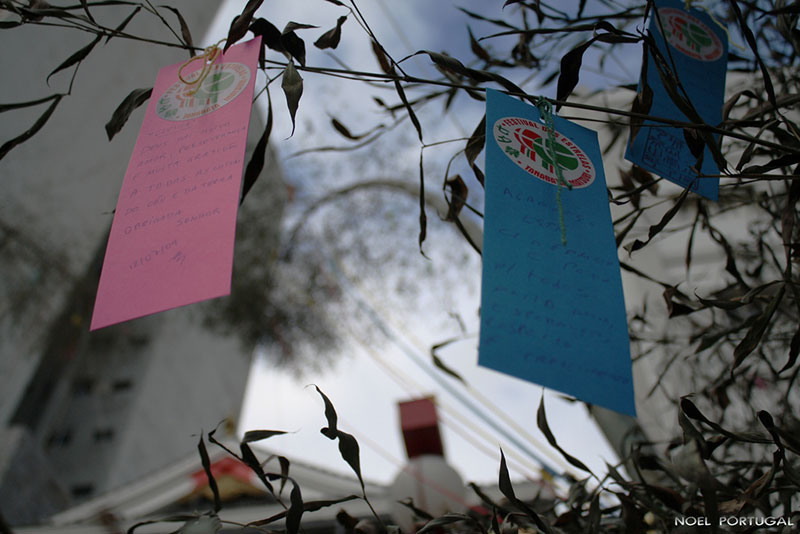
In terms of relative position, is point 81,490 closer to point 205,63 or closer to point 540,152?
point 205,63

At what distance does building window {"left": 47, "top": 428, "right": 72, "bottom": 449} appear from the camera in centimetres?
651

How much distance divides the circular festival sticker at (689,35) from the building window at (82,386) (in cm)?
758

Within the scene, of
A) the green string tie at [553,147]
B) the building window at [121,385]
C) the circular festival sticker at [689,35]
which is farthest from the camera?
the building window at [121,385]

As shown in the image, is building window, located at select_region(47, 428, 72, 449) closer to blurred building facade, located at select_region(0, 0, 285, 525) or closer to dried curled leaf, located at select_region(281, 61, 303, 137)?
blurred building facade, located at select_region(0, 0, 285, 525)

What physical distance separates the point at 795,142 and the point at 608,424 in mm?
799

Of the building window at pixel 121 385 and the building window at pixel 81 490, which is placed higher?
the building window at pixel 121 385

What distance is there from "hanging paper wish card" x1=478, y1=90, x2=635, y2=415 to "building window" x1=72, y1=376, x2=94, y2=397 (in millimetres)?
7529

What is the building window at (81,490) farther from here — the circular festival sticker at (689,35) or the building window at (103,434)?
the circular festival sticker at (689,35)

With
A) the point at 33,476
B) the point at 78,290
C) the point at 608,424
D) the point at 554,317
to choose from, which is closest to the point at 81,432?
the point at 33,476

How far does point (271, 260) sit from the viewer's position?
13.6 ft

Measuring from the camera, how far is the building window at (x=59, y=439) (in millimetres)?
6508

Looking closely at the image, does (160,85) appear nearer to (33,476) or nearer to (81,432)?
(33,476)

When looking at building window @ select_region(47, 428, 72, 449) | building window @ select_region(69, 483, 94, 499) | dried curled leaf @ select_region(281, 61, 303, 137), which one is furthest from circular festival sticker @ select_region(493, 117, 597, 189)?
building window @ select_region(47, 428, 72, 449)

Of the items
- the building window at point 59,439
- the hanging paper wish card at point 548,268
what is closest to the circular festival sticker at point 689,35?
the hanging paper wish card at point 548,268
